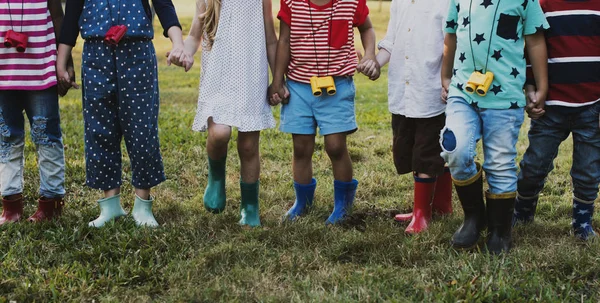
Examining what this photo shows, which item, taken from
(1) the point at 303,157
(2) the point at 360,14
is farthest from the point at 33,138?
(2) the point at 360,14

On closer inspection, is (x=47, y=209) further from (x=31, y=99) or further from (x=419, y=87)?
(x=419, y=87)

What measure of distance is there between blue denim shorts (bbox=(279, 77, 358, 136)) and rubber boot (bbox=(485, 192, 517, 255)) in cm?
97

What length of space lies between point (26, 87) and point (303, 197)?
5.76ft

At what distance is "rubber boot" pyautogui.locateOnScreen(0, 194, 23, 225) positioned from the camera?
4029 mm

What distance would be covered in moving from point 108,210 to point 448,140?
1.98 meters

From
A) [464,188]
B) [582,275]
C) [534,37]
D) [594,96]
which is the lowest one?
[582,275]

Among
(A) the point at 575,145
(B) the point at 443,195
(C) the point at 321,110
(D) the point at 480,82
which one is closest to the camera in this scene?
(D) the point at 480,82

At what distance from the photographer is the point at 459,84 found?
349 centimetres

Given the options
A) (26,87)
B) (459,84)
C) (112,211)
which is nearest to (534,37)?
(459,84)

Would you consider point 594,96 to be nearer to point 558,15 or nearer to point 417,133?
point 558,15

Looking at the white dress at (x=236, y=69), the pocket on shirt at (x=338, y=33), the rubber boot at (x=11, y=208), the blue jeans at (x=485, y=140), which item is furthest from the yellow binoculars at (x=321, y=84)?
the rubber boot at (x=11, y=208)

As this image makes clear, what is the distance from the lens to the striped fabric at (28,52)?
3.81 m

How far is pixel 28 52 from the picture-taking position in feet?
12.6

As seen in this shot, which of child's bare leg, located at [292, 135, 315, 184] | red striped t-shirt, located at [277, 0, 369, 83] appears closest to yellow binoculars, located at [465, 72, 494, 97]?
red striped t-shirt, located at [277, 0, 369, 83]
